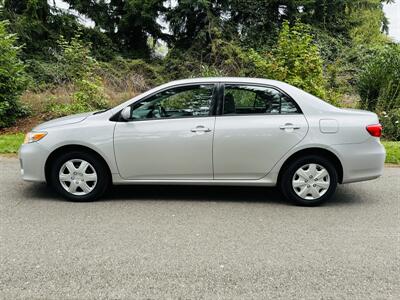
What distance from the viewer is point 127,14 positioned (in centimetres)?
1734

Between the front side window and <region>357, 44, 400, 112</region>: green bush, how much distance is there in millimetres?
7674

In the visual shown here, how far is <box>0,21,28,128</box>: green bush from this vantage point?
32.8 feet

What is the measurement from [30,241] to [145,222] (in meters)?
1.20

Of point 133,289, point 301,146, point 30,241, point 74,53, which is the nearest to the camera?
point 133,289

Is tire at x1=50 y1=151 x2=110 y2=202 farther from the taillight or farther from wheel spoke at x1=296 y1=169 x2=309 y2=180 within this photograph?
the taillight

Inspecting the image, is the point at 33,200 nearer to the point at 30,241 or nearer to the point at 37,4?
the point at 30,241

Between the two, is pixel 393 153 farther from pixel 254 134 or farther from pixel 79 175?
pixel 79 175

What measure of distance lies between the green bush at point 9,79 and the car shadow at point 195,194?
17.7ft

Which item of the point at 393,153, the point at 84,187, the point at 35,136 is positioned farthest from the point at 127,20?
the point at 84,187

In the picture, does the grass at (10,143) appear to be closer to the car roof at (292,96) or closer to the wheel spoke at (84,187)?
the wheel spoke at (84,187)

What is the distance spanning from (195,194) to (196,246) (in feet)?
5.63

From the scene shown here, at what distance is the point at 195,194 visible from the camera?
5.50 meters

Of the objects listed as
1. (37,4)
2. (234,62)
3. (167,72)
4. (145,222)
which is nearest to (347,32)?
(234,62)

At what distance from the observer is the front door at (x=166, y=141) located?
4941 mm
